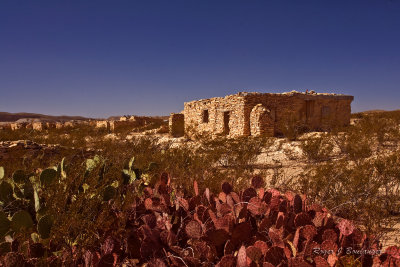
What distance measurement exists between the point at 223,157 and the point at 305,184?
13.5 feet

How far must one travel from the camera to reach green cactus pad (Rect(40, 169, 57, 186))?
2891mm

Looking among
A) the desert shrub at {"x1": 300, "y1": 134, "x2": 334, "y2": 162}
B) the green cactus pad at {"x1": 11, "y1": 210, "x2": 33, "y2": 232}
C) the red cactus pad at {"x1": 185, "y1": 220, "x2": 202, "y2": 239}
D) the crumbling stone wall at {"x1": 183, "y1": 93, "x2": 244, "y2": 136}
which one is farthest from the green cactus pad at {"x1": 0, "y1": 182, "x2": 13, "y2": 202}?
the crumbling stone wall at {"x1": 183, "y1": 93, "x2": 244, "y2": 136}

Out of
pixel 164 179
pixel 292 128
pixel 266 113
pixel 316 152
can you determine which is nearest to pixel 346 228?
pixel 164 179

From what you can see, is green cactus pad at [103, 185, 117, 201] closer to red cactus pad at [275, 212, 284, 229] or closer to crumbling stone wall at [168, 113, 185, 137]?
red cactus pad at [275, 212, 284, 229]

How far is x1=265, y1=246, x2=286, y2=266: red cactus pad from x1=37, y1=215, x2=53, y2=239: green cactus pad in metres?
1.65

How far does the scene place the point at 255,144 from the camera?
9078 mm

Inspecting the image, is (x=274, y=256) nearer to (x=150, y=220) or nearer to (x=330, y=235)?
(x=330, y=235)

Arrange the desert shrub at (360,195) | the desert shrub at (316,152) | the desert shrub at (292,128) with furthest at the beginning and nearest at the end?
the desert shrub at (292,128) → the desert shrub at (316,152) → the desert shrub at (360,195)

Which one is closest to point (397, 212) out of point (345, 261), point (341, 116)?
point (345, 261)

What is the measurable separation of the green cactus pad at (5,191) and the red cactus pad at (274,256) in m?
2.73

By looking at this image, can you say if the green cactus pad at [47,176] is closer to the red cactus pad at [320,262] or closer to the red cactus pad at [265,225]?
the red cactus pad at [265,225]

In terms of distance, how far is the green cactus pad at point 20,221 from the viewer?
2.22 meters

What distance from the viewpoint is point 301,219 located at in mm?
2191

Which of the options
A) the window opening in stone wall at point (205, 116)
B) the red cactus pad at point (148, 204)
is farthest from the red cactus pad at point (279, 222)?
the window opening in stone wall at point (205, 116)
